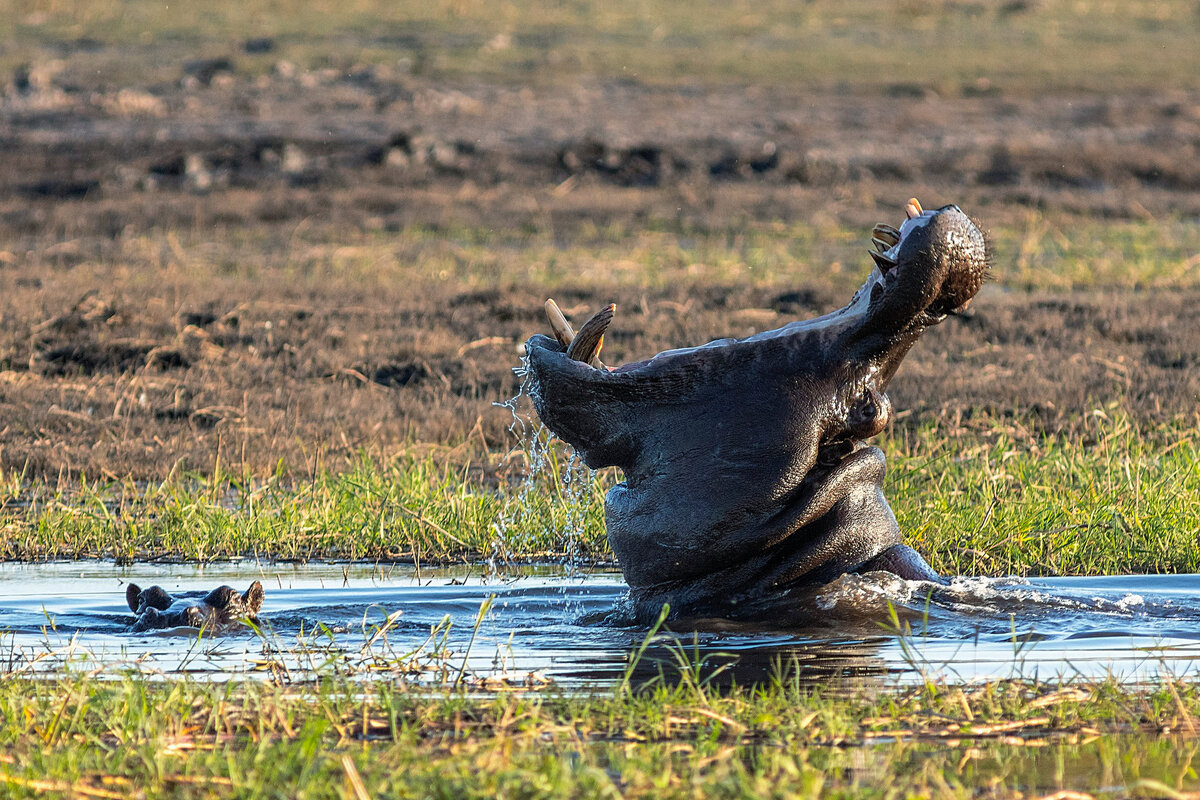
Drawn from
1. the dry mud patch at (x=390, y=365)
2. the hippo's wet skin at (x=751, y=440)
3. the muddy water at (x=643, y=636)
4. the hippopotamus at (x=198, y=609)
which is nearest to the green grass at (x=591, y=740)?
the muddy water at (x=643, y=636)

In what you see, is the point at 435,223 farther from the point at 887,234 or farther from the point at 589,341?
the point at 887,234

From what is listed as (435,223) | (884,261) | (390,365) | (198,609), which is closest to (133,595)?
(198,609)

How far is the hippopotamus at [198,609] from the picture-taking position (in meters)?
4.60

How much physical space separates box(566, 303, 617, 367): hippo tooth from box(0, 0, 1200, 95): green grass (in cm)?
2528

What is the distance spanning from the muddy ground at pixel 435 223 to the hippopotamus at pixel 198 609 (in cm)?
252

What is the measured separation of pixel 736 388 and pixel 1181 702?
1.29 metres

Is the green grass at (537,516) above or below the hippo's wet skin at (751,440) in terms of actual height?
below

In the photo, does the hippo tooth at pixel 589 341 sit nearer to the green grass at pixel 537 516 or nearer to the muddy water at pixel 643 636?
the muddy water at pixel 643 636

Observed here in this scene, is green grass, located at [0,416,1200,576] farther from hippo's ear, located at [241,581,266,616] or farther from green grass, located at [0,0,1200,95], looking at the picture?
green grass, located at [0,0,1200,95]

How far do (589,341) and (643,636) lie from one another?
2.44 feet

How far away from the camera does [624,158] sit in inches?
859

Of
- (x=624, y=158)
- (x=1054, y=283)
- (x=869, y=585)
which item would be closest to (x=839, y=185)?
(x=624, y=158)

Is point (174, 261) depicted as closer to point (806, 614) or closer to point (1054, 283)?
point (1054, 283)

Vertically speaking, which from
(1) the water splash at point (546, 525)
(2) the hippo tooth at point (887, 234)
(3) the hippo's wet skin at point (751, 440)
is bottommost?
(1) the water splash at point (546, 525)
